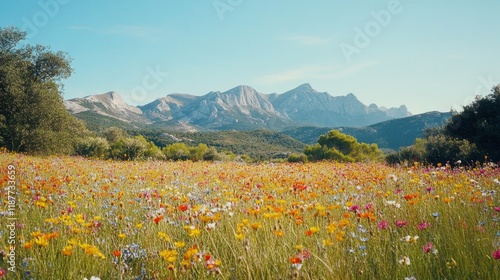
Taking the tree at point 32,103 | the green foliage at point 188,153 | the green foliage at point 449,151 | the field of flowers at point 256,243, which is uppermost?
the tree at point 32,103

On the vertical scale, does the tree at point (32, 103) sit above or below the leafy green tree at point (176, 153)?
above

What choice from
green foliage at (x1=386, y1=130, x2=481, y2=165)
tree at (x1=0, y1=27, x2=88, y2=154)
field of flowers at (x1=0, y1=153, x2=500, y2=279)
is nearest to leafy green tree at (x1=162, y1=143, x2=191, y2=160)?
tree at (x1=0, y1=27, x2=88, y2=154)

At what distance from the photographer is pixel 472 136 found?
21.0 m

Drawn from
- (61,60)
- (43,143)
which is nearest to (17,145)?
(43,143)

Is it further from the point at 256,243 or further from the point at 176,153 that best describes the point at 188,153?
the point at 256,243

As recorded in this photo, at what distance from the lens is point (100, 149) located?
47.7 meters

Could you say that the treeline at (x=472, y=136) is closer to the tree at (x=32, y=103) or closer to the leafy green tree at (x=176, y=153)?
the tree at (x=32, y=103)

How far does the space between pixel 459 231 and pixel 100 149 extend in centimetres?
5172

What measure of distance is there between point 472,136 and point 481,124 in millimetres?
1737

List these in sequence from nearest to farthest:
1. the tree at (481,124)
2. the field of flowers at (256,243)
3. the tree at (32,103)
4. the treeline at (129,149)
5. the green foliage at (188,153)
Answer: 1. the field of flowers at (256,243)
2. the tree at (481,124)
3. the tree at (32,103)
4. the treeline at (129,149)
5. the green foliage at (188,153)

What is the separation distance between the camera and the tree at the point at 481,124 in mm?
19062

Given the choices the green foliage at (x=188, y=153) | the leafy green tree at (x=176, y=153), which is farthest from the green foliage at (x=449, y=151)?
the leafy green tree at (x=176, y=153)

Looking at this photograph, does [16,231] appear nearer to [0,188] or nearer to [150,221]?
[150,221]

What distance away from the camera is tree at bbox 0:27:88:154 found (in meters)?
24.1
